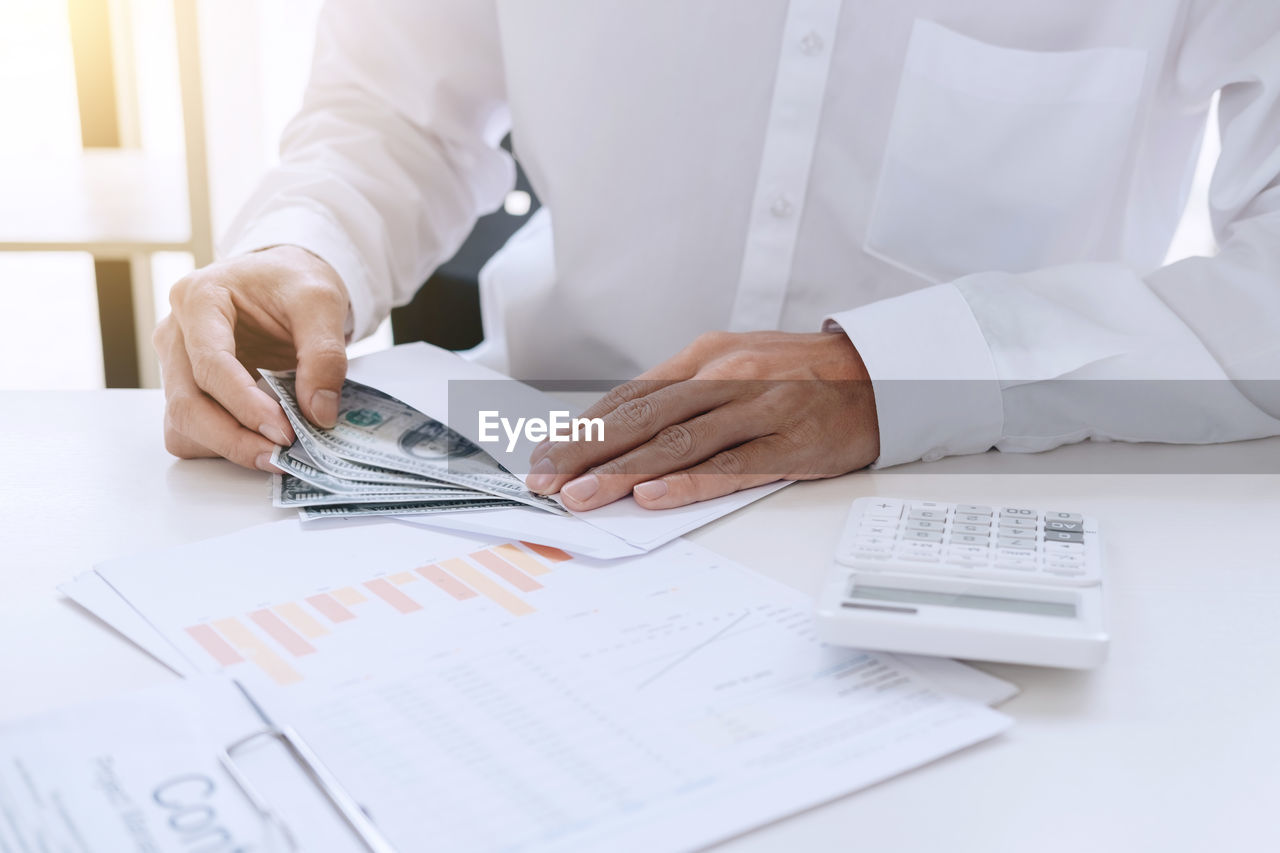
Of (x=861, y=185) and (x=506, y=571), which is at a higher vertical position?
(x=861, y=185)

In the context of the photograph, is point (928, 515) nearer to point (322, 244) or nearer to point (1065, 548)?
point (1065, 548)

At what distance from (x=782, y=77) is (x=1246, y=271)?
407mm

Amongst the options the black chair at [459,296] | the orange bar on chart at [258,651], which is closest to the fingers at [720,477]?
Result: the orange bar on chart at [258,651]

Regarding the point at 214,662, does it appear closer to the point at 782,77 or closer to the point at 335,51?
the point at 782,77

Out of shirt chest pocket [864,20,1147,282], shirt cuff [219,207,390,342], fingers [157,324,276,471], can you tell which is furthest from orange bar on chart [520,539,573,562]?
shirt chest pocket [864,20,1147,282]

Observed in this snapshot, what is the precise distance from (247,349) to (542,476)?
35 cm

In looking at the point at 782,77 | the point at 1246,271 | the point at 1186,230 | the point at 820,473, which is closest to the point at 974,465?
the point at 820,473

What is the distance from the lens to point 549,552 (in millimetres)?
514

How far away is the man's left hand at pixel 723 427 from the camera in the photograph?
58cm

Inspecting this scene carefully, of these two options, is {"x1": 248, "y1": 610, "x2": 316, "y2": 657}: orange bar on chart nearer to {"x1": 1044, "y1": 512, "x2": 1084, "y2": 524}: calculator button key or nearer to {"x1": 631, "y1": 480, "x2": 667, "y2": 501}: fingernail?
{"x1": 631, "y1": 480, "x2": 667, "y2": 501}: fingernail

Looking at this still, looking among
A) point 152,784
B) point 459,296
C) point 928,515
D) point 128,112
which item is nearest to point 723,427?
point 928,515

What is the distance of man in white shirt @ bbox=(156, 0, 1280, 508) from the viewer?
0.65 metres

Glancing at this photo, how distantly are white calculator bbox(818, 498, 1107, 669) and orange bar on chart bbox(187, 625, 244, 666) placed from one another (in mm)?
238

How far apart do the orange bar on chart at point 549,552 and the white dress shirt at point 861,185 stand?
254 mm
